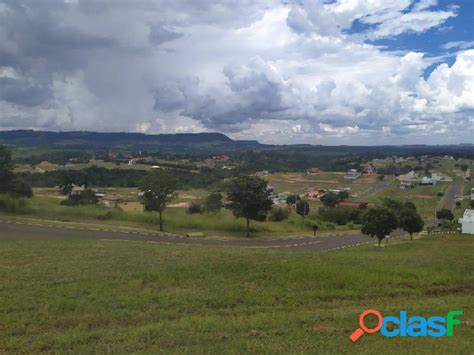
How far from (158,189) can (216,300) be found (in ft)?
80.8

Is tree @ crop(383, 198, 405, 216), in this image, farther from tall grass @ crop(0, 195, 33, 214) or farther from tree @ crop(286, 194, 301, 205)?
tall grass @ crop(0, 195, 33, 214)

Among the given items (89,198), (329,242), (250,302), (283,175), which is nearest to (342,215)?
(329,242)

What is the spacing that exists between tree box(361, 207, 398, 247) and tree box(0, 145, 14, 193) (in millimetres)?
30167

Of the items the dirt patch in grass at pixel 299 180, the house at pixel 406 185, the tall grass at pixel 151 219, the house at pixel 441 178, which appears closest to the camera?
the tall grass at pixel 151 219

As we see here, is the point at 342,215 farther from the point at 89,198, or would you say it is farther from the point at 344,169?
the point at 344,169

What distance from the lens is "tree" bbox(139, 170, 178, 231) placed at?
34.2 meters

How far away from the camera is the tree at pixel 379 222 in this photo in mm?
27580

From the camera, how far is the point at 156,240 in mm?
26812

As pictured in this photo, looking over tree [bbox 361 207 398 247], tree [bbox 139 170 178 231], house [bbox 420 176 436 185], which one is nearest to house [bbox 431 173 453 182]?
house [bbox 420 176 436 185]

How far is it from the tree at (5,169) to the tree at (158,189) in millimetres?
13054

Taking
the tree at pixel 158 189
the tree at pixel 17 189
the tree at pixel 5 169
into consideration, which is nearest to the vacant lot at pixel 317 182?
the tree at pixel 158 189

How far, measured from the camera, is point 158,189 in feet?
112

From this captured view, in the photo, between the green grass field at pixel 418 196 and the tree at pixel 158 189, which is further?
the green grass field at pixel 418 196

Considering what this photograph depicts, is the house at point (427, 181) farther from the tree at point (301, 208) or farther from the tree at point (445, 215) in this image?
the tree at point (301, 208)
